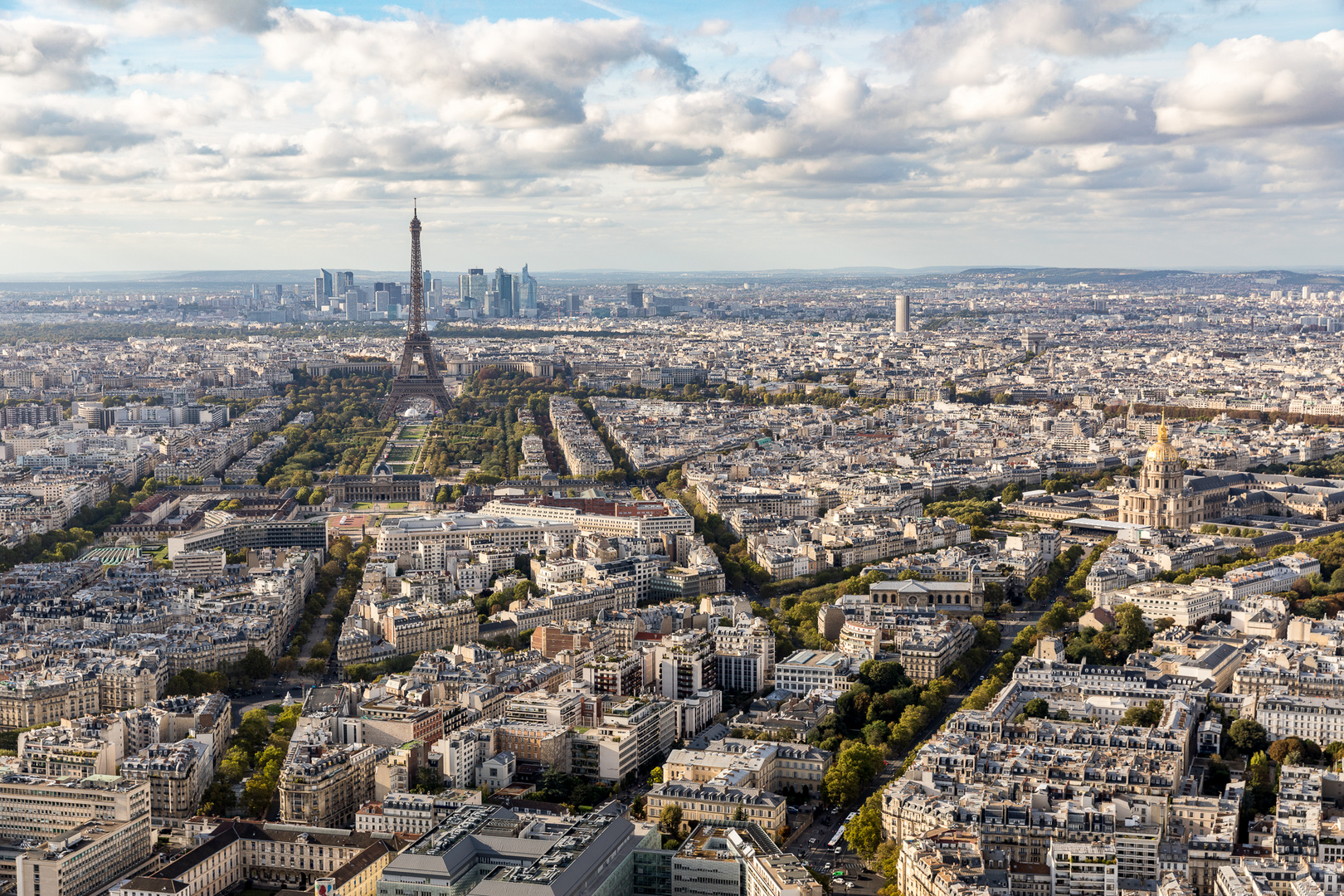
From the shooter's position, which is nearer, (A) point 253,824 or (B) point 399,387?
(A) point 253,824

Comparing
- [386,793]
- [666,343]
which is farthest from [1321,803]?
[666,343]

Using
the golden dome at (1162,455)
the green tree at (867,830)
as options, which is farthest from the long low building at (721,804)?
the golden dome at (1162,455)

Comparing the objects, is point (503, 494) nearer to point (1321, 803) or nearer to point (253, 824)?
point (253, 824)

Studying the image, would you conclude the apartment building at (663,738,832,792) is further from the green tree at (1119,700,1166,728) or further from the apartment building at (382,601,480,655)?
the apartment building at (382,601,480,655)

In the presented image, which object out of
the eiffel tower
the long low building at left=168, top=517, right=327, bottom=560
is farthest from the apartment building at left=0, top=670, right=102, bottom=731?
the eiffel tower

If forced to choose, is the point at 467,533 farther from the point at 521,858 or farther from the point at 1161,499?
the point at 521,858

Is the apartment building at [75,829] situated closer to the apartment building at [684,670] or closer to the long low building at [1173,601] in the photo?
the apartment building at [684,670]
